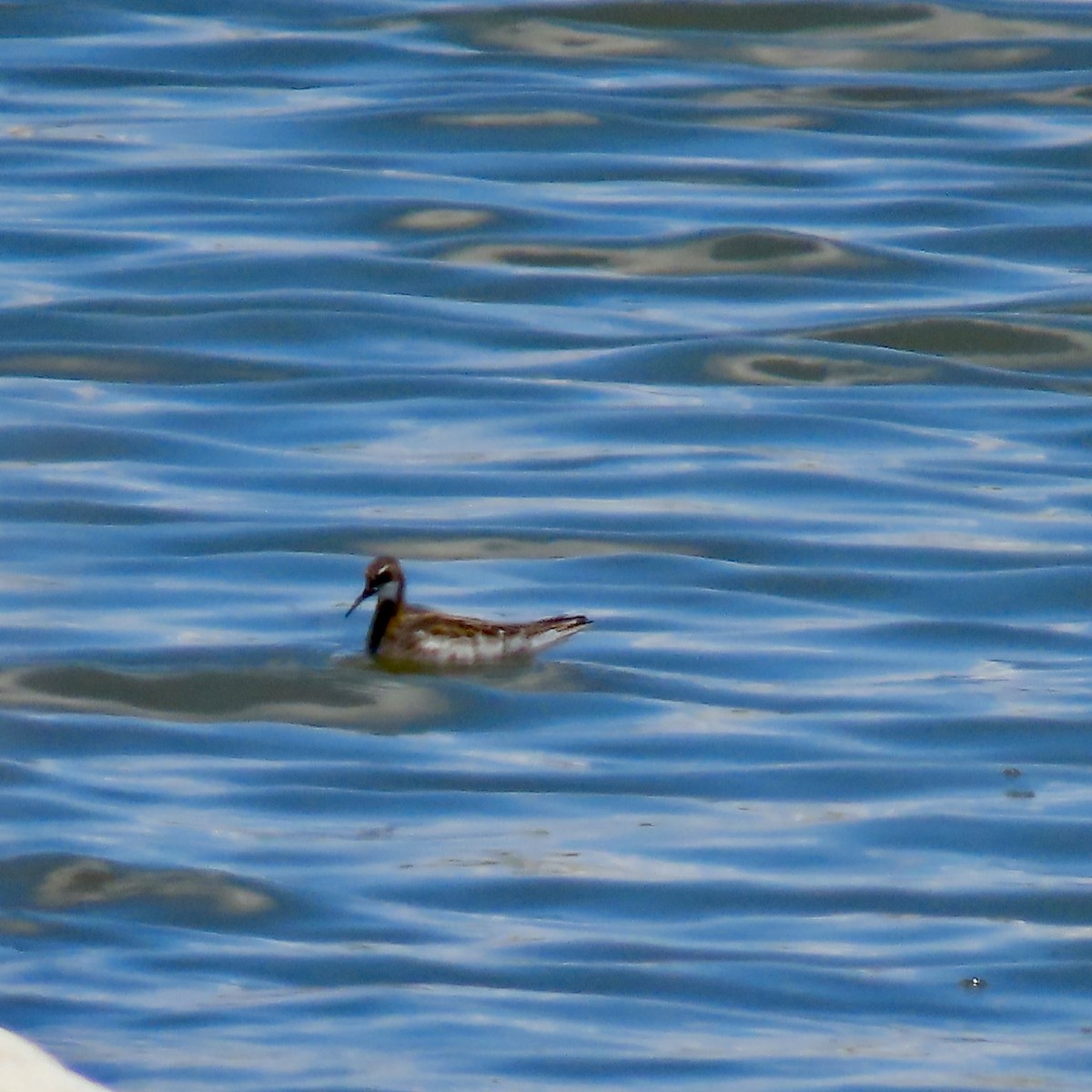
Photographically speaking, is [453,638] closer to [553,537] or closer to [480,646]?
[480,646]

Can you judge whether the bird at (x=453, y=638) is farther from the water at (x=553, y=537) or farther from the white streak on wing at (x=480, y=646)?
the water at (x=553, y=537)

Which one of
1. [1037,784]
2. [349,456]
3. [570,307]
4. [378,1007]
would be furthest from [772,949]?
[570,307]

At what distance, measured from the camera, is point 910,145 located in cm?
1866

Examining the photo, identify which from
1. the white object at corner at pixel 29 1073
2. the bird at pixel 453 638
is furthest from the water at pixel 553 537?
the white object at corner at pixel 29 1073

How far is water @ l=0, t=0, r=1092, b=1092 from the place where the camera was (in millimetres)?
7648

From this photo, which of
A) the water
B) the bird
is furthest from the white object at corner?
the bird

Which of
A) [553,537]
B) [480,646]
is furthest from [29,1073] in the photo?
[553,537]

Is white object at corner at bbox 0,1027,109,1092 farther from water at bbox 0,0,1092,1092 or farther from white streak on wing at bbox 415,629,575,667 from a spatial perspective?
white streak on wing at bbox 415,629,575,667

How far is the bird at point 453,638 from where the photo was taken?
34.0 ft

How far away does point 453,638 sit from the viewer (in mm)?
10547

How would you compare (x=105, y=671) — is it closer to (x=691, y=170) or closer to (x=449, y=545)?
(x=449, y=545)

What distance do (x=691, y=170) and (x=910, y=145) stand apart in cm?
154

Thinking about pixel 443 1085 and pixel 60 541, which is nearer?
pixel 443 1085

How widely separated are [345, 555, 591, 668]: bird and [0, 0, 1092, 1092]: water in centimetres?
10
